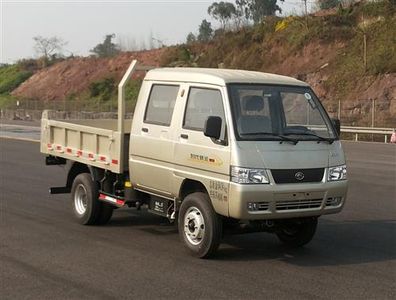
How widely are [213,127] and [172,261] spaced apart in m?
1.59

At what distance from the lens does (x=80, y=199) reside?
9.71 meters

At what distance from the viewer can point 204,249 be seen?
23.8 ft

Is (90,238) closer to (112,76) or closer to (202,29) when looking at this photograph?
(112,76)

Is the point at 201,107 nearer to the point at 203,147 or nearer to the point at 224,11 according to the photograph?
the point at 203,147

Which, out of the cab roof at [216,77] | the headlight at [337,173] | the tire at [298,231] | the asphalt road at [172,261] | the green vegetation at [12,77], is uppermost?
the green vegetation at [12,77]

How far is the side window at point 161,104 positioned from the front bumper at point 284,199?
5.13 feet

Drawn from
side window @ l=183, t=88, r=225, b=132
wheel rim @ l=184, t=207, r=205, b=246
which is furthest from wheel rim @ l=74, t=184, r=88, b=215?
side window @ l=183, t=88, r=225, b=132

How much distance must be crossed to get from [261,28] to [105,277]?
55323mm

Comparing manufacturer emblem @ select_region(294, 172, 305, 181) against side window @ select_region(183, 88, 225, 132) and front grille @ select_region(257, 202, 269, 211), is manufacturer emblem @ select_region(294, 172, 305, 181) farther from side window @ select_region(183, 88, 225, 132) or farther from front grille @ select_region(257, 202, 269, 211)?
Answer: side window @ select_region(183, 88, 225, 132)

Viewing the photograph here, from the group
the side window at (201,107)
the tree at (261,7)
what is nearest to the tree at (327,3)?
the tree at (261,7)

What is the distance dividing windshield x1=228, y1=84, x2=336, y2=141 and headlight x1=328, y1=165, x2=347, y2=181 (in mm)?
360

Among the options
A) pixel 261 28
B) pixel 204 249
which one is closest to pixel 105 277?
pixel 204 249

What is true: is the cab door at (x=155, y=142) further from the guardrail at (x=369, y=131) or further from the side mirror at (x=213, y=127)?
the guardrail at (x=369, y=131)

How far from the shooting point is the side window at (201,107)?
24.3 feet
